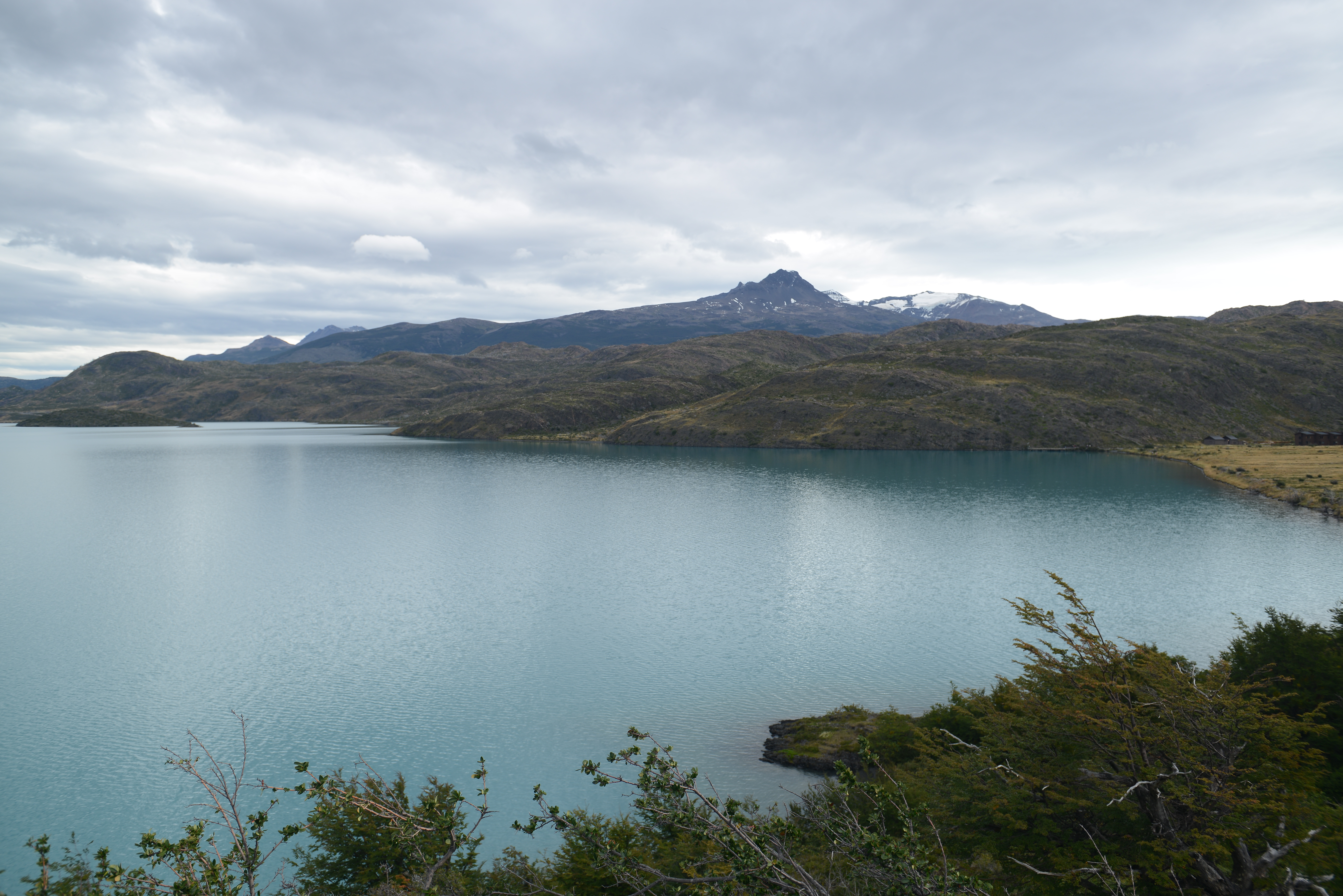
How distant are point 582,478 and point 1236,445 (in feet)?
559

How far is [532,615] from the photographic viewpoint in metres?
53.1

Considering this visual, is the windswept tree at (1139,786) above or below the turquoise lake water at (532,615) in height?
above

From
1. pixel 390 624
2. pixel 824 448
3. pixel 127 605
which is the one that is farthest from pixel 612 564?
pixel 824 448

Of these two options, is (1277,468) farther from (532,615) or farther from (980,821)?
(980,821)

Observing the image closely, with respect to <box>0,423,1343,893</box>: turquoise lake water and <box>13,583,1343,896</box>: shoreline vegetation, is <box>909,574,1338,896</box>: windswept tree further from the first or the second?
<box>0,423,1343,893</box>: turquoise lake water

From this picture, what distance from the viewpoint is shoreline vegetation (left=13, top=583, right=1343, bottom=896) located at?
11805 mm

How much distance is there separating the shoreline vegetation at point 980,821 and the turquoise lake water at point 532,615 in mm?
5578

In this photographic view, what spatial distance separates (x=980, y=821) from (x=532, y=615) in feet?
128

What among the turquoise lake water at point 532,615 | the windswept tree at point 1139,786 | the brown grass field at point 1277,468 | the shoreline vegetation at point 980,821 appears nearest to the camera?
the shoreline vegetation at point 980,821

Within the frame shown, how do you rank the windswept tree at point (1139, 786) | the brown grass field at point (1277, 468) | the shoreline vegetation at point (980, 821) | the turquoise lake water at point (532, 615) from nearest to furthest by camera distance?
the shoreline vegetation at point (980, 821)
the windswept tree at point (1139, 786)
the turquoise lake water at point (532, 615)
the brown grass field at point (1277, 468)

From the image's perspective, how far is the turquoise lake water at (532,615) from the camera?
3269cm

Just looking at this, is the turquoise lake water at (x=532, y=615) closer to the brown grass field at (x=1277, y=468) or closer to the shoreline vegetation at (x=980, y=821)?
the shoreline vegetation at (x=980, y=821)

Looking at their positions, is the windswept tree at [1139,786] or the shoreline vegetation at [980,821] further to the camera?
the windswept tree at [1139,786]

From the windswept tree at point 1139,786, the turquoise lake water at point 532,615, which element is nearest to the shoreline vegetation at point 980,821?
the windswept tree at point 1139,786
